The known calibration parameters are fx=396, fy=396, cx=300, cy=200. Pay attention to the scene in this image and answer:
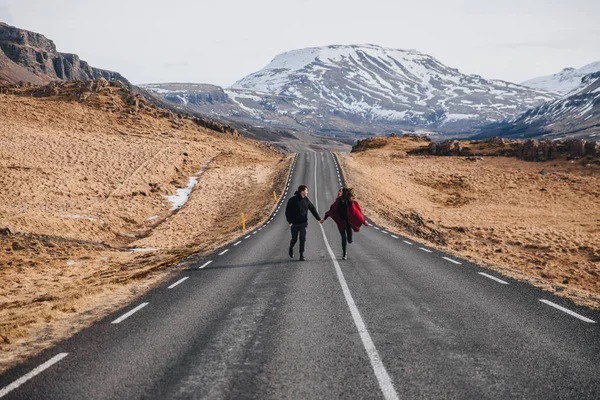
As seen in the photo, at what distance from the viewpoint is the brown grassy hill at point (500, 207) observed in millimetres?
16844

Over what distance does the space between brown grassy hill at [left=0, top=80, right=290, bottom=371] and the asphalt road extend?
142cm

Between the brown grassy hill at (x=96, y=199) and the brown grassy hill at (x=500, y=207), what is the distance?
413 inches

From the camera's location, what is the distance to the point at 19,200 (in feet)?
92.1

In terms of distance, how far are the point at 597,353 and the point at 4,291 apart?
15.6m

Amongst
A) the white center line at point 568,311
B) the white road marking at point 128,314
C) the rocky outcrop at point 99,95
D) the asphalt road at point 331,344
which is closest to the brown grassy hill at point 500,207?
the white center line at point 568,311

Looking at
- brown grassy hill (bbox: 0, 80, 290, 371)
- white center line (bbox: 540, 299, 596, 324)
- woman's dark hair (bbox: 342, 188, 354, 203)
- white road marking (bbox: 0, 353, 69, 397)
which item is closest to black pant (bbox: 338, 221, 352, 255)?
woman's dark hair (bbox: 342, 188, 354, 203)

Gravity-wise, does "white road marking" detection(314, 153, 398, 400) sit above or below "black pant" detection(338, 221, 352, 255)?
below

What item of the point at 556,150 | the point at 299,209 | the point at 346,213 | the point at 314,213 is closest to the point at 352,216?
the point at 346,213

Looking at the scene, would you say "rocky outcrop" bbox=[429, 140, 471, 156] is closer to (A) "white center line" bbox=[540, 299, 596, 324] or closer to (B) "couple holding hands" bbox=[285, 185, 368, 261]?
(B) "couple holding hands" bbox=[285, 185, 368, 261]

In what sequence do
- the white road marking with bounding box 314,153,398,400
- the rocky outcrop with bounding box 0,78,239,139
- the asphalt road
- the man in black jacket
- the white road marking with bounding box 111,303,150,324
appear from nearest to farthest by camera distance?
the white road marking with bounding box 314,153,398,400
the asphalt road
the white road marking with bounding box 111,303,150,324
the man in black jacket
the rocky outcrop with bounding box 0,78,239,139

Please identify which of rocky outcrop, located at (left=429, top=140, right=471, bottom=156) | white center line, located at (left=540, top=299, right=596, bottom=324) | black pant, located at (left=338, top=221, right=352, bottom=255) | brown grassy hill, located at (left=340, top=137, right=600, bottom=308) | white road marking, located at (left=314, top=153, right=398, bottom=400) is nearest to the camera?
white road marking, located at (left=314, top=153, right=398, bottom=400)

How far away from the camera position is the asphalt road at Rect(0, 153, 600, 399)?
15.1ft

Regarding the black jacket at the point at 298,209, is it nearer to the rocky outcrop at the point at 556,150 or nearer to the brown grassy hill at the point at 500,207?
the brown grassy hill at the point at 500,207

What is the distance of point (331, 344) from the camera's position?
582cm
